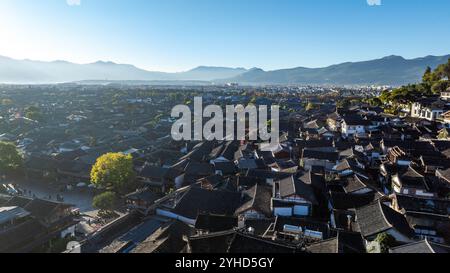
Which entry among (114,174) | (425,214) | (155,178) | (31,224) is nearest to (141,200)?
(114,174)

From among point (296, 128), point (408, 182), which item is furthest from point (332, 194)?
point (296, 128)

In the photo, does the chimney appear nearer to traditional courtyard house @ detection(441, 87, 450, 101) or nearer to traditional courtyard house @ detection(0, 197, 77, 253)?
traditional courtyard house @ detection(0, 197, 77, 253)

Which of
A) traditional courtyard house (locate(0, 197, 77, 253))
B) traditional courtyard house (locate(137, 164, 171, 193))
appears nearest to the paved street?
traditional courtyard house (locate(0, 197, 77, 253))

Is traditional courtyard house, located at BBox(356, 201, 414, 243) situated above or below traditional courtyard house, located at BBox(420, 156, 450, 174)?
below

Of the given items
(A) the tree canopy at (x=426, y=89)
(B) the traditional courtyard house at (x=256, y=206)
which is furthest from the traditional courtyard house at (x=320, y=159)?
(A) the tree canopy at (x=426, y=89)
